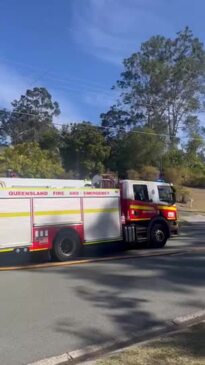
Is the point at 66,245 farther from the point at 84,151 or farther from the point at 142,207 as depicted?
the point at 84,151

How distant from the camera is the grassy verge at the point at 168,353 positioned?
5453 millimetres

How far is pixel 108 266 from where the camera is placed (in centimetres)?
1318

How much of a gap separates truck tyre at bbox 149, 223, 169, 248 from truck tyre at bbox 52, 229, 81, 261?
342 cm

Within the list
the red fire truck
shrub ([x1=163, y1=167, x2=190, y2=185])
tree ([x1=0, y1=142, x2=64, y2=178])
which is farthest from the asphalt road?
shrub ([x1=163, y1=167, x2=190, y2=185])

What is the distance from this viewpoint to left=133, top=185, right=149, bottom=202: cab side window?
57.3 ft

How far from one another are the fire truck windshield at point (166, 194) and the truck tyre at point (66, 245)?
4.49 m

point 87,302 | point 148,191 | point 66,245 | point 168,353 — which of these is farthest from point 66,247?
point 168,353

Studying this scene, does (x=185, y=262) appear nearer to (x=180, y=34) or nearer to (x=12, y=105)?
(x=180, y=34)

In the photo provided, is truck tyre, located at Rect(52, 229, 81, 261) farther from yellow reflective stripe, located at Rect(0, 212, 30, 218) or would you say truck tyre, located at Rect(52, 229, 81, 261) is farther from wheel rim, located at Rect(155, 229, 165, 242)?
wheel rim, located at Rect(155, 229, 165, 242)

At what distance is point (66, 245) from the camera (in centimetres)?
1467

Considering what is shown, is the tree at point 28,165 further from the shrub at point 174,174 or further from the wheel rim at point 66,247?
the shrub at point 174,174

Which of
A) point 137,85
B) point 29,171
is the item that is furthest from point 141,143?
point 29,171

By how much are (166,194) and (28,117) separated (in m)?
71.5

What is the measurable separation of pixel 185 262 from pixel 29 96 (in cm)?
7724
